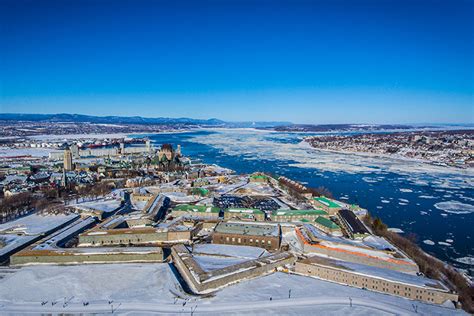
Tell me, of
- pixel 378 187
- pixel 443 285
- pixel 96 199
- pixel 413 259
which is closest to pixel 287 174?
pixel 378 187

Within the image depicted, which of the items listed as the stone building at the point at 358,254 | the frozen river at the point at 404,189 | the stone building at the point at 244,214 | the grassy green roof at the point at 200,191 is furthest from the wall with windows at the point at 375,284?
the grassy green roof at the point at 200,191

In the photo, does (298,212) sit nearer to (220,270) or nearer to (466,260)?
(220,270)

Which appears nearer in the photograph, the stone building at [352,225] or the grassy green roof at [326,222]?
the stone building at [352,225]

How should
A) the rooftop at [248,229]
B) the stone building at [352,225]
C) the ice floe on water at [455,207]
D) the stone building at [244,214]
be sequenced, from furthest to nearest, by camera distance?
the ice floe on water at [455,207] < the stone building at [244,214] < the rooftop at [248,229] < the stone building at [352,225]

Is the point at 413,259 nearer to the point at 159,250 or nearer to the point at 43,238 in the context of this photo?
the point at 159,250

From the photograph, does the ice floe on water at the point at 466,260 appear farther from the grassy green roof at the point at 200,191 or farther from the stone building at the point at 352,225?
the grassy green roof at the point at 200,191

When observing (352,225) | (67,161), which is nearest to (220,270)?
(352,225)
